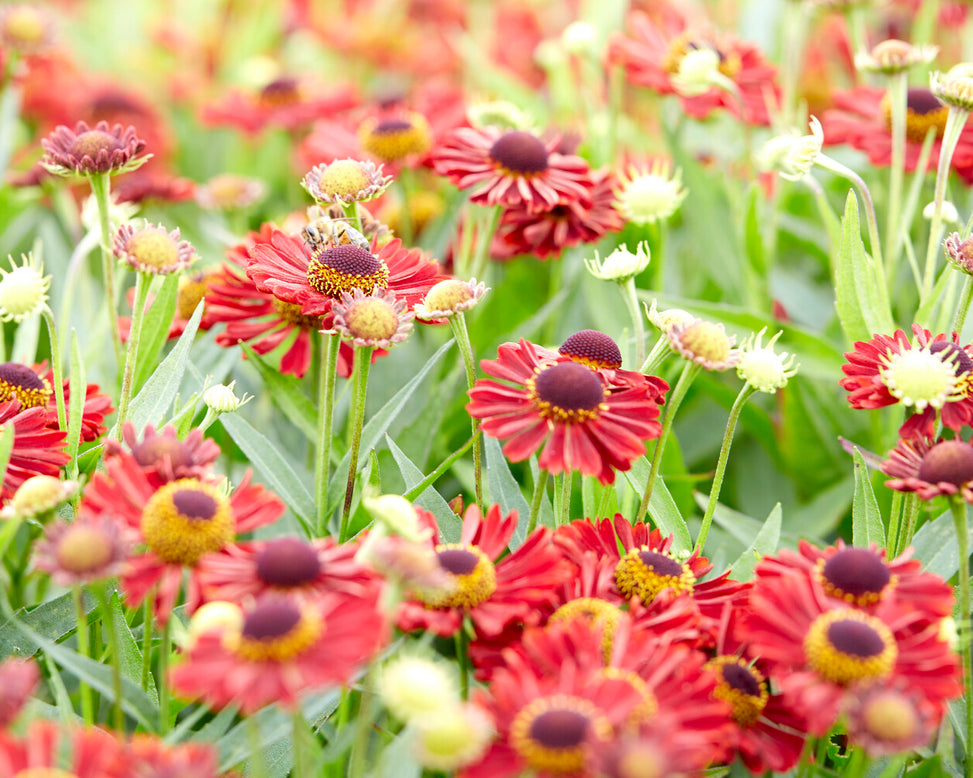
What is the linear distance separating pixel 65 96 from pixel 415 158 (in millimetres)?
1164

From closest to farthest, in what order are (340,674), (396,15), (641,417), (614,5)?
(340,674) → (641,417) → (614,5) → (396,15)

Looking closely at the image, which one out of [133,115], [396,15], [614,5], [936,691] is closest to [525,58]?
[396,15]

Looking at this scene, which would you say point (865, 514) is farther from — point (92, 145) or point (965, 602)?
point (92, 145)

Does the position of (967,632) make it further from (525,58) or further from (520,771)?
(525,58)

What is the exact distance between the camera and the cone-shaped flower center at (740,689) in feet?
2.73

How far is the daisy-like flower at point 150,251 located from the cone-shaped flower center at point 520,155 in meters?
0.49

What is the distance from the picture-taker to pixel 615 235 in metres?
1.68

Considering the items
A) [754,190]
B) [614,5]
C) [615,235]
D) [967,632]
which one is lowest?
[967,632]

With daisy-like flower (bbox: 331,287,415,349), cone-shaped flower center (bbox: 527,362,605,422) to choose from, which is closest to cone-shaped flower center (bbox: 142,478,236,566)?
daisy-like flower (bbox: 331,287,415,349)

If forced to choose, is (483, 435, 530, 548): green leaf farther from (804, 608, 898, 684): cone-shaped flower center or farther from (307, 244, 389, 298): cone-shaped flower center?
(804, 608, 898, 684): cone-shaped flower center

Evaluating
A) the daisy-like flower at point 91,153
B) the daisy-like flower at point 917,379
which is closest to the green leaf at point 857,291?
the daisy-like flower at point 917,379

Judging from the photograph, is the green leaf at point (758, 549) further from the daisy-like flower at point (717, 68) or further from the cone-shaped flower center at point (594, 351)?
the daisy-like flower at point (717, 68)

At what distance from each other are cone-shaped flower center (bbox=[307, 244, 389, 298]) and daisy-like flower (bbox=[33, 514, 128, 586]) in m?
0.41

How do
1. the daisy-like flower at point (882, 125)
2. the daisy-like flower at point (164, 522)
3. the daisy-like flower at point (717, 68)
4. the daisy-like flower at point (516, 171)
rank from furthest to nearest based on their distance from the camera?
the daisy-like flower at point (717, 68) < the daisy-like flower at point (882, 125) < the daisy-like flower at point (516, 171) < the daisy-like flower at point (164, 522)
